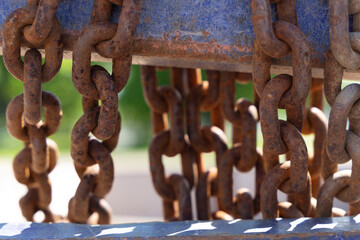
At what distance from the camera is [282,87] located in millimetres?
1108

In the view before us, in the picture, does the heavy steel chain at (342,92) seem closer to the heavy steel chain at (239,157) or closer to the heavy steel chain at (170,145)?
the heavy steel chain at (239,157)

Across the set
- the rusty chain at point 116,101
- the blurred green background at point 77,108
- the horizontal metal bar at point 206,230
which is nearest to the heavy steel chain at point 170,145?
the rusty chain at point 116,101

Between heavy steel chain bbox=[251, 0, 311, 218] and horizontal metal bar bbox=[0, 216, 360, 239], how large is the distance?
3.8 inches

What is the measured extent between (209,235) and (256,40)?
0.44m

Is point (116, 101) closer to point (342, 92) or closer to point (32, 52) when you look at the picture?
point (32, 52)

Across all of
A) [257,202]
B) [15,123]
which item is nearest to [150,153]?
[257,202]

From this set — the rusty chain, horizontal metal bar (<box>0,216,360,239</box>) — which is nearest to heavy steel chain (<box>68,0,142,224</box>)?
the rusty chain

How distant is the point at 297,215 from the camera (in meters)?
1.31

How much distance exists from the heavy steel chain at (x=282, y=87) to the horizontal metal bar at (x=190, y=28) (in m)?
0.07

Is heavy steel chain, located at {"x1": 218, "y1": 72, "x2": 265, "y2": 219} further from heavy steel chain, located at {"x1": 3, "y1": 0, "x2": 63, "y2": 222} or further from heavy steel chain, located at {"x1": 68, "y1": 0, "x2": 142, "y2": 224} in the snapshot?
heavy steel chain, located at {"x1": 3, "y1": 0, "x2": 63, "y2": 222}

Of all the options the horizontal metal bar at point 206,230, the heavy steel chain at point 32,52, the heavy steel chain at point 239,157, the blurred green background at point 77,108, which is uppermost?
the blurred green background at point 77,108

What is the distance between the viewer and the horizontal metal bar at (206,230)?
1.10m

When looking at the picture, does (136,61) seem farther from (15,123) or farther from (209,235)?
(209,235)

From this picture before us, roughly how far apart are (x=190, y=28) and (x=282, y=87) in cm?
26
